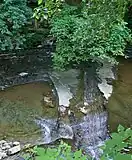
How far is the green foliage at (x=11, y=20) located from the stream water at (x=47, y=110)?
1.02 meters

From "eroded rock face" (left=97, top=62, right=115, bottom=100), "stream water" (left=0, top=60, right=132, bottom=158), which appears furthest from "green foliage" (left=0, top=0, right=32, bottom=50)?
"eroded rock face" (left=97, top=62, right=115, bottom=100)

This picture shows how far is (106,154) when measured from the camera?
1.67 meters

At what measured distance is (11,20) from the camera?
680 centimetres

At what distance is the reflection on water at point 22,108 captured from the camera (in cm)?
529

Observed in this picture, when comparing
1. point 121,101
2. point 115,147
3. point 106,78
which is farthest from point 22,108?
point 115,147

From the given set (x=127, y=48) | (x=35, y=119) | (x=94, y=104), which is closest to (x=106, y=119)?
(x=94, y=104)

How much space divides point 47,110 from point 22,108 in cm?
43

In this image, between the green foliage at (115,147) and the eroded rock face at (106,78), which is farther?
the eroded rock face at (106,78)

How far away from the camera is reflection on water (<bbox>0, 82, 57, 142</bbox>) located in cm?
529

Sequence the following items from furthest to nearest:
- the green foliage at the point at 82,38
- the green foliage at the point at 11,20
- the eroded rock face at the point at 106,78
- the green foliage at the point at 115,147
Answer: the green foliage at the point at 11,20 → the eroded rock face at the point at 106,78 → the green foliage at the point at 82,38 → the green foliage at the point at 115,147

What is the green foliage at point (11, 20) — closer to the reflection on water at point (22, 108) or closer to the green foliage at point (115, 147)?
the reflection on water at point (22, 108)

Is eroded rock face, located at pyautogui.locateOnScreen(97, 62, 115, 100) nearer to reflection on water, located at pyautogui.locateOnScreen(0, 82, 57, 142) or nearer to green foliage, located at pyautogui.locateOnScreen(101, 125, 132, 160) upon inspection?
reflection on water, located at pyautogui.locateOnScreen(0, 82, 57, 142)

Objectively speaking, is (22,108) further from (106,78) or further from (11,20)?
(11,20)

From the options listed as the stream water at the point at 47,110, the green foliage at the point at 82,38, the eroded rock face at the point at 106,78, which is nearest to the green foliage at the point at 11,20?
the green foliage at the point at 82,38
